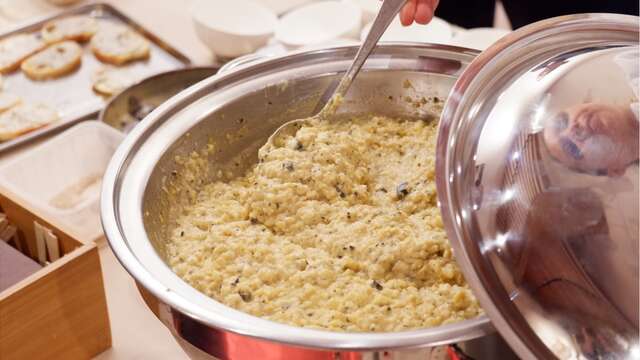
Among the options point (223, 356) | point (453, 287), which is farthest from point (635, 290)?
point (223, 356)

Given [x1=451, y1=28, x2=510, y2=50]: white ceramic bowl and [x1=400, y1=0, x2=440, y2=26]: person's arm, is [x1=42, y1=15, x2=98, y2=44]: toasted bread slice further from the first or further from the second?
[x1=400, y1=0, x2=440, y2=26]: person's arm

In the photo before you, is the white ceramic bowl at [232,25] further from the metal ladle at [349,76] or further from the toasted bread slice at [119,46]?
the metal ladle at [349,76]

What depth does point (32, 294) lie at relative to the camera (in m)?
1.26

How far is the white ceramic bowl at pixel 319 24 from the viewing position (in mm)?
2154

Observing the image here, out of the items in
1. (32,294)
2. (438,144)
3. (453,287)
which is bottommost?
(32,294)

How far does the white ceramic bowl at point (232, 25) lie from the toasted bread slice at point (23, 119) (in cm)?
46

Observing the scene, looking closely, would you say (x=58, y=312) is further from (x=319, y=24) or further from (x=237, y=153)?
(x=319, y=24)

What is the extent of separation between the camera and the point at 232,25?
7.55 ft

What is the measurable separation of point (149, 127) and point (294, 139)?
250mm

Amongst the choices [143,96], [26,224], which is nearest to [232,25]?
[143,96]

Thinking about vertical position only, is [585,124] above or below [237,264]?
above

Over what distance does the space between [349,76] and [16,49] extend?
1.33 m

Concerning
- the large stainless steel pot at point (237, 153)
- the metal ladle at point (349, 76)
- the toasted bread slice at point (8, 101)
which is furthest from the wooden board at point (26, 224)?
the toasted bread slice at point (8, 101)

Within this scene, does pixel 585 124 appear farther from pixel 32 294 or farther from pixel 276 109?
pixel 32 294
